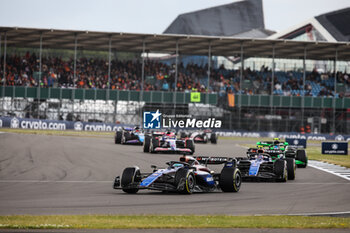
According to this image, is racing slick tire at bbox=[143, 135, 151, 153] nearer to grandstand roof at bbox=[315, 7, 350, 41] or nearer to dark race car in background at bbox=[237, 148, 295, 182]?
dark race car in background at bbox=[237, 148, 295, 182]

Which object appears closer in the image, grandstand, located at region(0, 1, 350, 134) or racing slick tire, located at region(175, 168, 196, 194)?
racing slick tire, located at region(175, 168, 196, 194)

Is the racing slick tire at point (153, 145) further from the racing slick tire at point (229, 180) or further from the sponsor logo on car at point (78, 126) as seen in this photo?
the sponsor logo on car at point (78, 126)

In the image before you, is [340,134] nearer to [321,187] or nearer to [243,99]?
[243,99]

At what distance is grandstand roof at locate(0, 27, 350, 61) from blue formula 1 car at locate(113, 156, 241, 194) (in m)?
43.6

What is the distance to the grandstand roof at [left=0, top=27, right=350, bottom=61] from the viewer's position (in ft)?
192

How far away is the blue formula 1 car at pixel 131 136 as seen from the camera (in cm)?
3704

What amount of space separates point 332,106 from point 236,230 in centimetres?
5602

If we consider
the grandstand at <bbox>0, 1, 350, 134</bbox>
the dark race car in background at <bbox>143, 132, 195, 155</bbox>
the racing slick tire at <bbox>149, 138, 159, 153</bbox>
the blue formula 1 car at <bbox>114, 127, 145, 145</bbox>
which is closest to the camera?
the dark race car in background at <bbox>143, 132, 195, 155</bbox>

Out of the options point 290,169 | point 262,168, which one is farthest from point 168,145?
point 262,168

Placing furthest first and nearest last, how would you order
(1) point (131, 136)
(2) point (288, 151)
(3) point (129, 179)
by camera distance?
(1) point (131, 136) < (2) point (288, 151) < (3) point (129, 179)

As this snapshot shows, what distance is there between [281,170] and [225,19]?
336 ft

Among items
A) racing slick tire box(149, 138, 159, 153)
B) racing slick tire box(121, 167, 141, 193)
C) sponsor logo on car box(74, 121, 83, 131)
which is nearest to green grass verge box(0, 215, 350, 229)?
racing slick tire box(121, 167, 141, 193)

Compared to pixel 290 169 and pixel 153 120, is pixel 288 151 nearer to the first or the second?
pixel 290 169

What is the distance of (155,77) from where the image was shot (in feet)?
212
